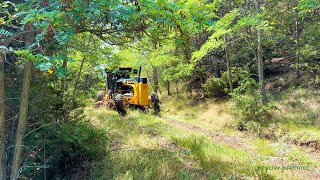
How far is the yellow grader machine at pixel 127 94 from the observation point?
37.1ft

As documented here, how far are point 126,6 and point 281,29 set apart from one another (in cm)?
1143

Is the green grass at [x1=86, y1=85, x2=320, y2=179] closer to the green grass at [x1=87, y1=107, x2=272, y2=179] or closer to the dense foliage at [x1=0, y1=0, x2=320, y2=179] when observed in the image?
the green grass at [x1=87, y1=107, x2=272, y2=179]

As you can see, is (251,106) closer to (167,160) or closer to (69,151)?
(167,160)

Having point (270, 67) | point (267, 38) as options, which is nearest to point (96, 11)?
point (267, 38)

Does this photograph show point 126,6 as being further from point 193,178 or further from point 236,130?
point 236,130

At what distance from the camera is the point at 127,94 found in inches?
490

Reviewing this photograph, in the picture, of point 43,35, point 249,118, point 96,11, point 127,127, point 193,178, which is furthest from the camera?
point 249,118

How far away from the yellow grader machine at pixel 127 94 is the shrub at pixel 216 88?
3.61m

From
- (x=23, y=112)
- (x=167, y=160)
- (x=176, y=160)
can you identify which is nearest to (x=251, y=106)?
(x=176, y=160)

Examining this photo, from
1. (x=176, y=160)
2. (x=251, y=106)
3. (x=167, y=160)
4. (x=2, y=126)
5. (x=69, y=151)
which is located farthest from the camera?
(x=251, y=106)

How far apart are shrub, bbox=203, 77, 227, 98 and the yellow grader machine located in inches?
142

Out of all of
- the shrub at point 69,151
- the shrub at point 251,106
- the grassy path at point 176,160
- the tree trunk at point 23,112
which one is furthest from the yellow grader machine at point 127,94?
the tree trunk at point 23,112

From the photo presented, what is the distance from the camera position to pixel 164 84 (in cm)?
2067

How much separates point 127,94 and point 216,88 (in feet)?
→ 16.7
